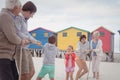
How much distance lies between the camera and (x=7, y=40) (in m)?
3.29

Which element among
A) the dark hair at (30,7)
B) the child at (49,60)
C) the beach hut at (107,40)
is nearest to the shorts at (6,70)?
the dark hair at (30,7)

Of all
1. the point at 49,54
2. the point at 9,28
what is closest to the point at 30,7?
the point at 9,28

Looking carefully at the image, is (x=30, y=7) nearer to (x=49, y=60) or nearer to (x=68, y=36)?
(x=49, y=60)

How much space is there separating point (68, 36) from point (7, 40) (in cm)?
1702

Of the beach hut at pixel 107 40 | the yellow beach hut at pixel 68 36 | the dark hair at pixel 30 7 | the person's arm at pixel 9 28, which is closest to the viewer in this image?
the person's arm at pixel 9 28

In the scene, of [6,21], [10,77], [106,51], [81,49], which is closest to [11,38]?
[6,21]

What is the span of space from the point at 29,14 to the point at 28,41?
35 centimetres

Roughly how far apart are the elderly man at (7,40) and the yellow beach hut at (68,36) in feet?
51.6

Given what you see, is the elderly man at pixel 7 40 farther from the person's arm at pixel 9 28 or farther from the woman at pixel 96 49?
the woman at pixel 96 49

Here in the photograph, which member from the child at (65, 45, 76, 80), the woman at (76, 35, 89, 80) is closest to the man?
the child at (65, 45, 76, 80)

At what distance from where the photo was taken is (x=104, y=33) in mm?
19594

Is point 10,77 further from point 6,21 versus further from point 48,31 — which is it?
point 48,31

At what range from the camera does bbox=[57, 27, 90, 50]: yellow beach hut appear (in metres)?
19.4

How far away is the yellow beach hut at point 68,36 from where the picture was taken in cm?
1938
